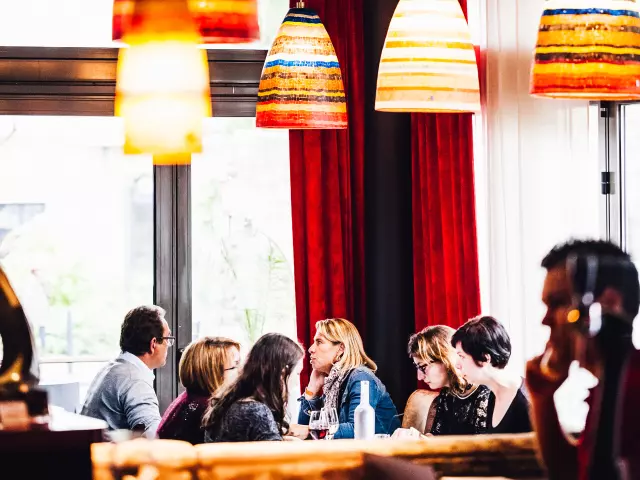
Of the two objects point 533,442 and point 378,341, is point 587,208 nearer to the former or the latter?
point 378,341

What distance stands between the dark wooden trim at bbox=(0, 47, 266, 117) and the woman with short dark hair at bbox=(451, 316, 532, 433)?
7.29 feet

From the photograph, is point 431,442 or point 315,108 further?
point 315,108

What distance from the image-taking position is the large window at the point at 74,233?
226 inches

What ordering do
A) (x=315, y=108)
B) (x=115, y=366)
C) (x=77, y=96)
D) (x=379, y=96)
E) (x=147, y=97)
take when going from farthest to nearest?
(x=77, y=96)
(x=115, y=366)
(x=315, y=108)
(x=379, y=96)
(x=147, y=97)

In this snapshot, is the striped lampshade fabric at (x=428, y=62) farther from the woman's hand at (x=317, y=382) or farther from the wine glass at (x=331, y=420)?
the woman's hand at (x=317, y=382)

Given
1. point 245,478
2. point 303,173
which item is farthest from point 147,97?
point 303,173

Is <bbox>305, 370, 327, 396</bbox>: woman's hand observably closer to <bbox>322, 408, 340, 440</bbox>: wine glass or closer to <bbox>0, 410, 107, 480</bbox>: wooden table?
<bbox>322, 408, 340, 440</bbox>: wine glass

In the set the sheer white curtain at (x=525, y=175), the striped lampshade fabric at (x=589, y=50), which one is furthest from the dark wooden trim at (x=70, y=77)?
the striped lampshade fabric at (x=589, y=50)

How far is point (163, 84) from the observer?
7.71 feet

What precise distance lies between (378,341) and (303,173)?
0.91m

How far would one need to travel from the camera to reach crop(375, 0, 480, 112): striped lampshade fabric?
339cm

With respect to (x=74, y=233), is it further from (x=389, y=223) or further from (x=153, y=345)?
(x=389, y=223)

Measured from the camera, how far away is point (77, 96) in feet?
18.7

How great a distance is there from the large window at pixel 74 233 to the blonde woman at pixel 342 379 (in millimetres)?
1116
